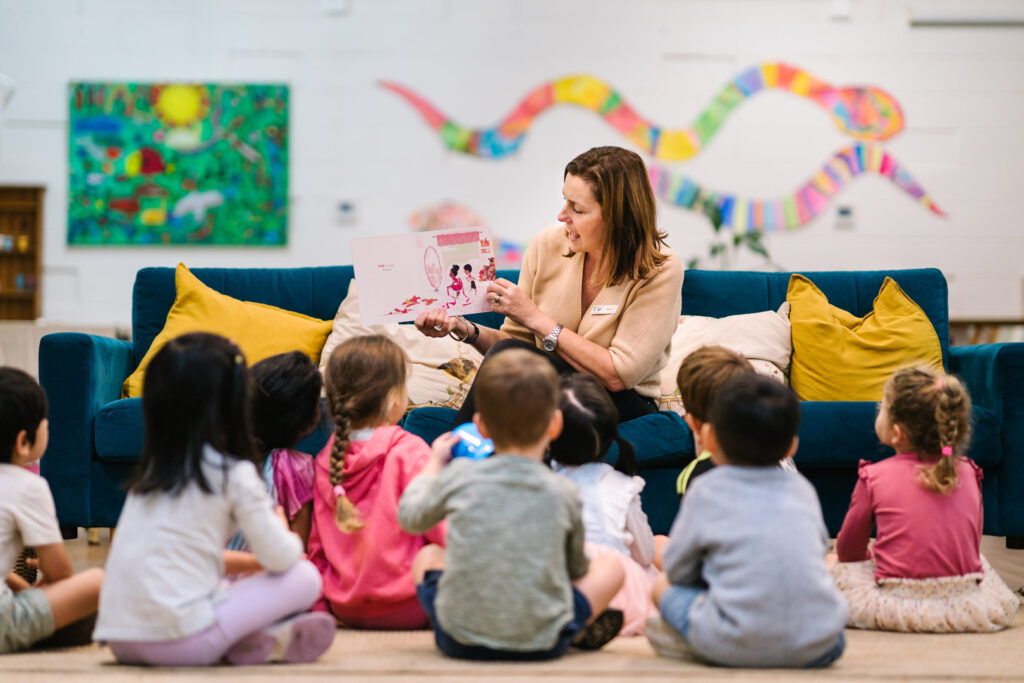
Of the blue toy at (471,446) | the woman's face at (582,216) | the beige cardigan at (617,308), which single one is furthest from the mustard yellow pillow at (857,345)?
the blue toy at (471,446)

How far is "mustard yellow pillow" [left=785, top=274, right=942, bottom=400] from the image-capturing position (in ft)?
8.54

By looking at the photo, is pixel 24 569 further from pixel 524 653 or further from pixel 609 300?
pixel 609 300

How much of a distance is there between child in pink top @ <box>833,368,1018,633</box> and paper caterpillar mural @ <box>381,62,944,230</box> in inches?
130

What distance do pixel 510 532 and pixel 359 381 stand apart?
1.62 feet

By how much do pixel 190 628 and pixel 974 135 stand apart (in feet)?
15.8

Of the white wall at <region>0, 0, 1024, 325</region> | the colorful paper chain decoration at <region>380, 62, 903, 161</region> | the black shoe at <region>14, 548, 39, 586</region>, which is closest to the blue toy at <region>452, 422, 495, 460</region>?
the black shoe at <region>14, 548, 39, 586</region>

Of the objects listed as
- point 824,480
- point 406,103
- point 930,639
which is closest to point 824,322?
point 824,480

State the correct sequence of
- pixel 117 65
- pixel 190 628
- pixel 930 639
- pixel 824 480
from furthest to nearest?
pixel 117 65, pixel 824 480, pixel 930 639, pixel 190 628

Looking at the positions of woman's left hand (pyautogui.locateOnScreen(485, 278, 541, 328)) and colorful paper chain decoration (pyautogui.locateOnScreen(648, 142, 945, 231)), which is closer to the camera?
woman's left hand (pyautogui.locateOnScreen(485, 278, 541, 328))

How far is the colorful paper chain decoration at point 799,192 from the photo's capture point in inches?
193

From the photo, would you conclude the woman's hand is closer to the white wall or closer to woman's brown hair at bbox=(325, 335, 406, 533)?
woman's brown hair at bbox=(325, 335, 406, 533)

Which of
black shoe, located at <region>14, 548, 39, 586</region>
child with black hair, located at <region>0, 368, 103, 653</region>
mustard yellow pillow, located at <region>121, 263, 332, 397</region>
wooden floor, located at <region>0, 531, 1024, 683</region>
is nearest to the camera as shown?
wooden floor, located at <region>0, 531, 1024, 683</region>

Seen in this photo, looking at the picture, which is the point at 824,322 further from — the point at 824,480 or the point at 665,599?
the point at 665,599

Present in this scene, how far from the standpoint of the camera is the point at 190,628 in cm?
125
